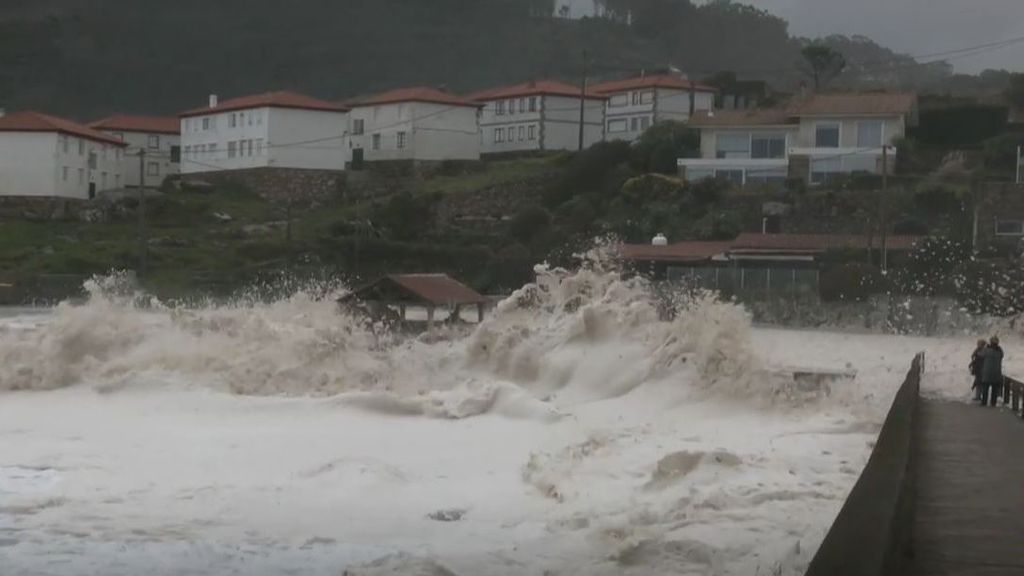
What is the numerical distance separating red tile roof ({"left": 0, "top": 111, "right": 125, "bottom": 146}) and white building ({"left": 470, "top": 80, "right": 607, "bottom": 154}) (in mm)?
19944

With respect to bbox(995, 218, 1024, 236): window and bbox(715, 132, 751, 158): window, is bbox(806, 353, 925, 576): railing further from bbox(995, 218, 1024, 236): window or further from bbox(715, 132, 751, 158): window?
bbox(715, 132, 751, 158): window

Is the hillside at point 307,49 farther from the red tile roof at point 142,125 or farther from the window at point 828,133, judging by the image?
the window at point 828,133

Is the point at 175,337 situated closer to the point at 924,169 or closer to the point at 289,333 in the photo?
the point at 289,333

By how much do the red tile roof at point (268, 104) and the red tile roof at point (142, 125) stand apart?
2115 millimetres

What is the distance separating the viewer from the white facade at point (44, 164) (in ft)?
158

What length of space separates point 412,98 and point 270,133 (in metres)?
7.10

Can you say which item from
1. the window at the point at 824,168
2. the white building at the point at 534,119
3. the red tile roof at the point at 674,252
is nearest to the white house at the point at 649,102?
the white building at the point at 534,119

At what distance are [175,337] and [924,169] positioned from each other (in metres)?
31.8

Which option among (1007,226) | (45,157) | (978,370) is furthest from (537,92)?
(978,370)

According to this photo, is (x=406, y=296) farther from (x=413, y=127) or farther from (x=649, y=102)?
(x=649, y=102)

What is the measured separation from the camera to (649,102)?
63.7 metres

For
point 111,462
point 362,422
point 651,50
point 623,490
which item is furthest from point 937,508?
point 651,50

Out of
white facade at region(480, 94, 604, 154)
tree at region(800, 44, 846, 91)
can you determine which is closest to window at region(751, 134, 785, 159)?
white facade at region(480, 94, 604, 154)

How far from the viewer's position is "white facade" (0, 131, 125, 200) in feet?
158
